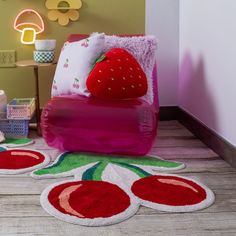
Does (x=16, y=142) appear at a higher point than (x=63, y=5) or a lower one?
lower

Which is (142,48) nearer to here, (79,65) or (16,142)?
(79,65)

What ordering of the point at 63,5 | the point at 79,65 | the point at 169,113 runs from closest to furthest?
the point at 79,65, the point at 63,5, the point at 169,113

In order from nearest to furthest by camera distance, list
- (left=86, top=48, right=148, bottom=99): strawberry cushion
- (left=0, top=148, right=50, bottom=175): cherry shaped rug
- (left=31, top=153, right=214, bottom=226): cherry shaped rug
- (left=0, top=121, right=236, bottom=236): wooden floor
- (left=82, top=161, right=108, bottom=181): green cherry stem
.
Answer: (left=0, top=121, right=236, bottom=236): wooden floor, (left=31, top=153, right=214, bottom=226): cherry shaped rug, (left=82, top=161, right=108, bottom=181): green cherry stem, (left=0, top=148, right=50, bottom=175): cherry shaped rug, (left=86, top=48, right=148, bottom=99): strawberry cushion

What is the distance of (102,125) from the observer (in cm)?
203

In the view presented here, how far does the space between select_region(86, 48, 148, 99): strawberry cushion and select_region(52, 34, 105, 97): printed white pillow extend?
0.07 m

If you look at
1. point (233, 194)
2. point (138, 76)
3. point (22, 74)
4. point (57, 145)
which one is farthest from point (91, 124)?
point (22, 74)

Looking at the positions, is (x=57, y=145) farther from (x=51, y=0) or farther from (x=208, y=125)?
(x=51, y=0)

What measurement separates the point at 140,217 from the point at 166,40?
1.89 meters

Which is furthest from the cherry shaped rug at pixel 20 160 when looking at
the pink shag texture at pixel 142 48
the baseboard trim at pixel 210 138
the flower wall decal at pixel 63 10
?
the flower wall decal at pixel 63 10

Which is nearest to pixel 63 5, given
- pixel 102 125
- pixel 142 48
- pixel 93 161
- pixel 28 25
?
pixel 28 25

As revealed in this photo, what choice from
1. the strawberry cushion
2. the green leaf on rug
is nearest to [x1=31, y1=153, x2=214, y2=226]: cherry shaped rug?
the green leaf on rug

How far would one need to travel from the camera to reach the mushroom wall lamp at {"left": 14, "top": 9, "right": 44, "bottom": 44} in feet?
9.33

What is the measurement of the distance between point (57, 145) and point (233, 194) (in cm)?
101

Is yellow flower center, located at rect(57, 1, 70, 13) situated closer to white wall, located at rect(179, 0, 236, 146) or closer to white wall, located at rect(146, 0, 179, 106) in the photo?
white wall, located at rect(146, 0, 179, 106)
